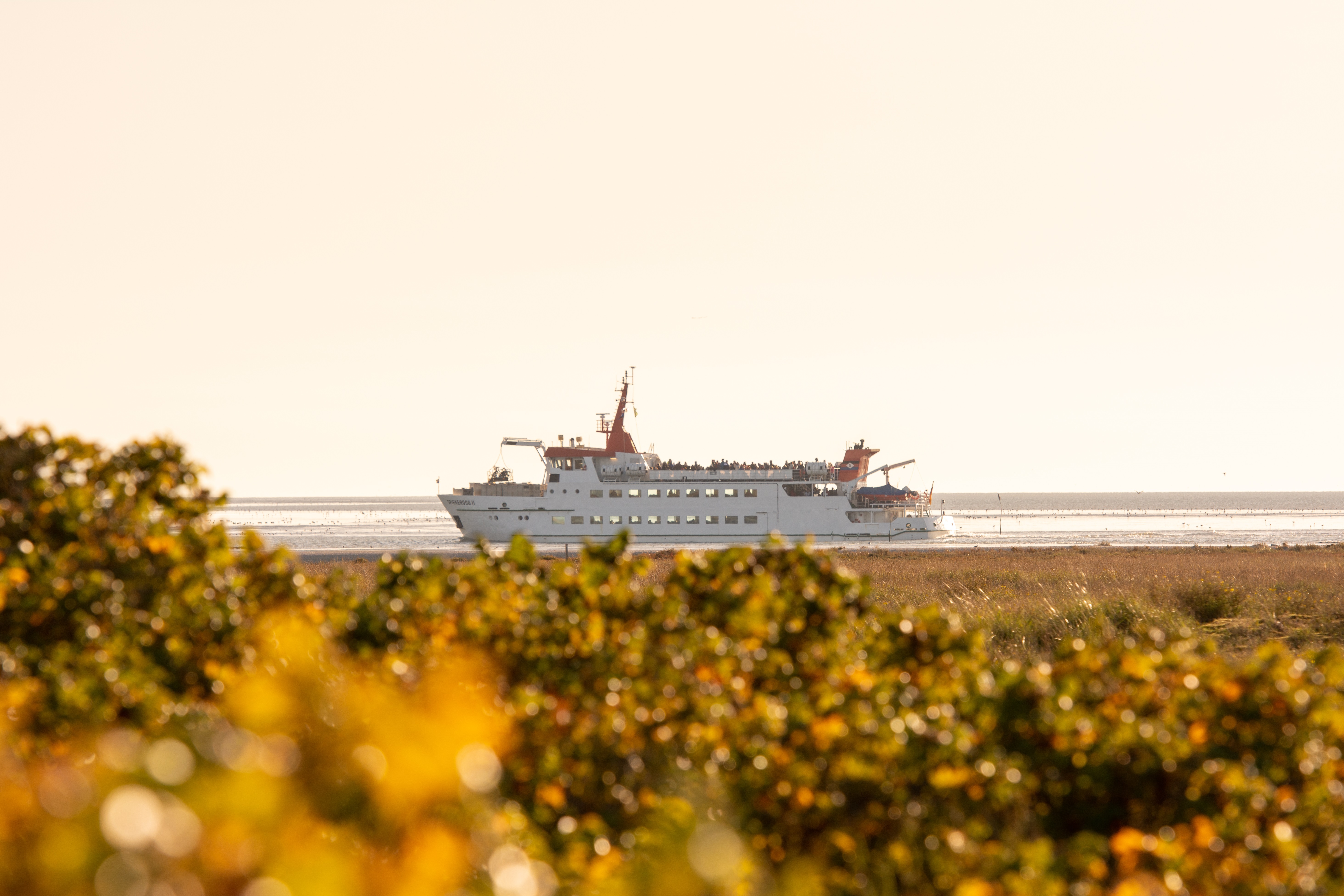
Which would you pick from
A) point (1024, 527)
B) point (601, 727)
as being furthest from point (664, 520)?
point (601, 727)

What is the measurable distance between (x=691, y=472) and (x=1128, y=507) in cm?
11014

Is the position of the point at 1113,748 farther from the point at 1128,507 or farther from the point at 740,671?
the point at 1128,507

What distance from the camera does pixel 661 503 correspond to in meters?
52.9

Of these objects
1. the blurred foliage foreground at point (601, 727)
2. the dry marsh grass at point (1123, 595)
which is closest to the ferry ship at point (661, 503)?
the dry marsh grass at point (1123, 595)

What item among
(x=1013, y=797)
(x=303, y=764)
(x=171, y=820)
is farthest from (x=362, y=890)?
(x=1013, y=797)

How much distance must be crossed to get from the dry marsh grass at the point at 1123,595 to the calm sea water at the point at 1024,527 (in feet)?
26.8

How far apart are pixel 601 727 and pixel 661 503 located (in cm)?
4976

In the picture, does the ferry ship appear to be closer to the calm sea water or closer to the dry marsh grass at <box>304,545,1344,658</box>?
the calm sea water

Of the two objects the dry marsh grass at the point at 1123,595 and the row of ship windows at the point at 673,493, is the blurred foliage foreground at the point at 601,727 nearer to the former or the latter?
the dry marsh grass at the point at 1123,595

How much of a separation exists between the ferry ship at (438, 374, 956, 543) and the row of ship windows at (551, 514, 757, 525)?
0.15 ft

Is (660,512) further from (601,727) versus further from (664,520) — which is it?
(601,727)

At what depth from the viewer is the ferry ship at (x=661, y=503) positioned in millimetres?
52312

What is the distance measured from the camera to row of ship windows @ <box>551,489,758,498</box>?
172 feet

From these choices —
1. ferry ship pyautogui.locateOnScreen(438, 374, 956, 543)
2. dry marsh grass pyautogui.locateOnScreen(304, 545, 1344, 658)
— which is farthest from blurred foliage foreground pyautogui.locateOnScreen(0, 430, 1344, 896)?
ferry ship pyautogui.locateOnScreen(438, 374, 956, 543)
